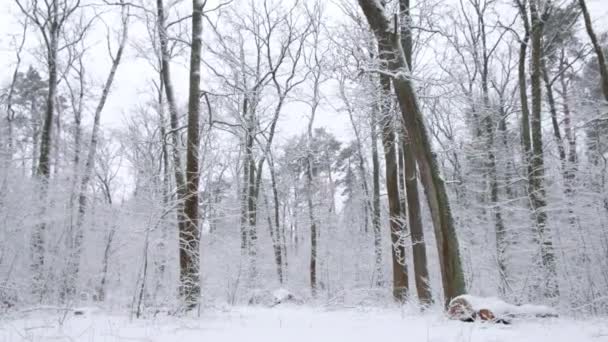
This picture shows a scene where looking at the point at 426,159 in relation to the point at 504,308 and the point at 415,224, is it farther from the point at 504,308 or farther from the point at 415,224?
the point at 415,224

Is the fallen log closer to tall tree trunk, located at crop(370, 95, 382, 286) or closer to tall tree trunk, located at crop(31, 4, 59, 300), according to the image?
tall tree trunk, located at crop(31, 4, 59, 300)

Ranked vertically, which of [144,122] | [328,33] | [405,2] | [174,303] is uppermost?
[144,122]

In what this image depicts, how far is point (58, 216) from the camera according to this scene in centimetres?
1006

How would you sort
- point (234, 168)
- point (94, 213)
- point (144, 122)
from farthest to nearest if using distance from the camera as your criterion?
point (234, 168), point (144, 122), point (94, 213)

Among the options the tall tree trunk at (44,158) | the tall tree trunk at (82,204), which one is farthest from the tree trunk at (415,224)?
the tall tree trunk at (44,158)

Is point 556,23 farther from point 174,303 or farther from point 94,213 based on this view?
point 94,213

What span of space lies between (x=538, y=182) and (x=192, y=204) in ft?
28.4

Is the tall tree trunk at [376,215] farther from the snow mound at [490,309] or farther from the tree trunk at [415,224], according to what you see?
the snow mound at [490,309]

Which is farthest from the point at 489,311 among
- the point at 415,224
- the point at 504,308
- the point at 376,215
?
the point at 376,215

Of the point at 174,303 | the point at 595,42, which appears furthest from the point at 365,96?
the point at 595,42

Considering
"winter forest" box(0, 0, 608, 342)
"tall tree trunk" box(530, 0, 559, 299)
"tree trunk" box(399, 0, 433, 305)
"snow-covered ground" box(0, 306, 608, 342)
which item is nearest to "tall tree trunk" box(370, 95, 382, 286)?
"winter forest" box(0, 0, 608, 342)

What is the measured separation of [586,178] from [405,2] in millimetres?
5454

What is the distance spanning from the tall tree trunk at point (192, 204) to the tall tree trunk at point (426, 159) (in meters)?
3.76

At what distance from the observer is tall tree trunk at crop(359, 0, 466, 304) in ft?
18.9
